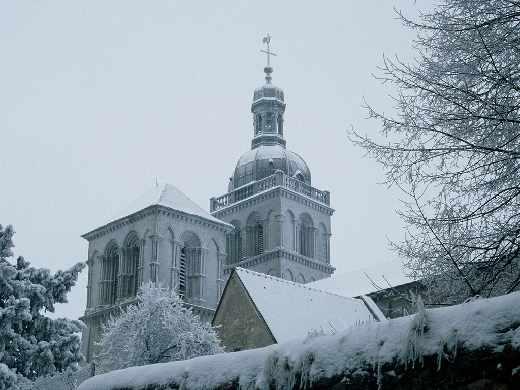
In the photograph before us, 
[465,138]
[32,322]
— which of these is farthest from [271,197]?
[465,138]

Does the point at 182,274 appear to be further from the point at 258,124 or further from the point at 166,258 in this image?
the point at 258,124

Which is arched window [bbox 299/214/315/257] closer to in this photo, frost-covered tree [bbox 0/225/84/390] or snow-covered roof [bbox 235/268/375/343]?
snow-covered roof [bbox 235/268/375/343]

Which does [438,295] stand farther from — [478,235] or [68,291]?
[68,291]

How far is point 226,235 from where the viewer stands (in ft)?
183

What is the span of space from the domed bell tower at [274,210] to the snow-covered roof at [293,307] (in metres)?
26.9

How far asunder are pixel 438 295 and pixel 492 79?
3559 mm

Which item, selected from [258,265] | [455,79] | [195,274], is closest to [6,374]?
[455,79]

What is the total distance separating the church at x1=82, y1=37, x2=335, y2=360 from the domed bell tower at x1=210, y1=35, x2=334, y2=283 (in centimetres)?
7

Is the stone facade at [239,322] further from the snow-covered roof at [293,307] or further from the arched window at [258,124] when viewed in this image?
the arched window at [258,124]

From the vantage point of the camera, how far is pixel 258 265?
181 feet

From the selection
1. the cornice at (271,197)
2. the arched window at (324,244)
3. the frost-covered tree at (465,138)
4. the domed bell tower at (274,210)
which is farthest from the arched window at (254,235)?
→ the frost-covered tree at (465,138)

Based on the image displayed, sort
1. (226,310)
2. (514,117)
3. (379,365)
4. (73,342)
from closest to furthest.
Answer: (379,365) → (514,117) → (73,342) → (226,310)

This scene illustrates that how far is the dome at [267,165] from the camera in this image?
191 ft

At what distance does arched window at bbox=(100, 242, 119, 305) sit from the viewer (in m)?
48.9
